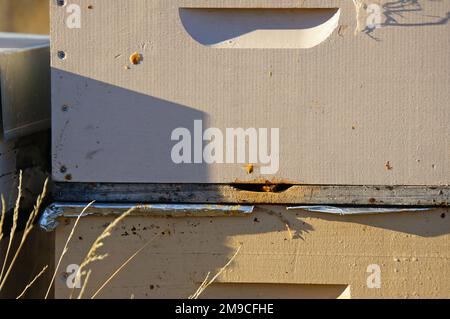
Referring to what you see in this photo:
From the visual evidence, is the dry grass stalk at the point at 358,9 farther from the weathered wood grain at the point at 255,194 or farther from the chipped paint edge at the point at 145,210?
the chipped paint edge at the point at 145,210

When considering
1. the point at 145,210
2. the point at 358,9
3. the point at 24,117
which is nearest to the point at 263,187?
the point at 145,210

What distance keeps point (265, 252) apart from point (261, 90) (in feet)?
1.16

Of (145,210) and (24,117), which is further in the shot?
(24,117)

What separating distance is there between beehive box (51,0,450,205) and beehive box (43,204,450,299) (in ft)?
0.25

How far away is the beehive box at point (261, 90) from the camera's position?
5.23 feet

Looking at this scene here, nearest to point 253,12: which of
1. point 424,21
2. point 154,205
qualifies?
point 424,21

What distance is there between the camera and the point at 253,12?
5.34 feet

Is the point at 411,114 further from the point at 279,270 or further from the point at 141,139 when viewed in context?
the point at 141,139

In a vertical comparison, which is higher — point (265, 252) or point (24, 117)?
point (24, 117)

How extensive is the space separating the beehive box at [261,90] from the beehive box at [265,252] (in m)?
0.08

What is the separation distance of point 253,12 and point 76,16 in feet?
1.23

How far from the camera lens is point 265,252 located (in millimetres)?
1677

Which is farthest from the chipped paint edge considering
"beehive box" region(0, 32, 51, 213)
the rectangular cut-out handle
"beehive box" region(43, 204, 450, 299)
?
the rectangular cut-out handle

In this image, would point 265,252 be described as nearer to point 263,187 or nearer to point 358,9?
point 263,187
